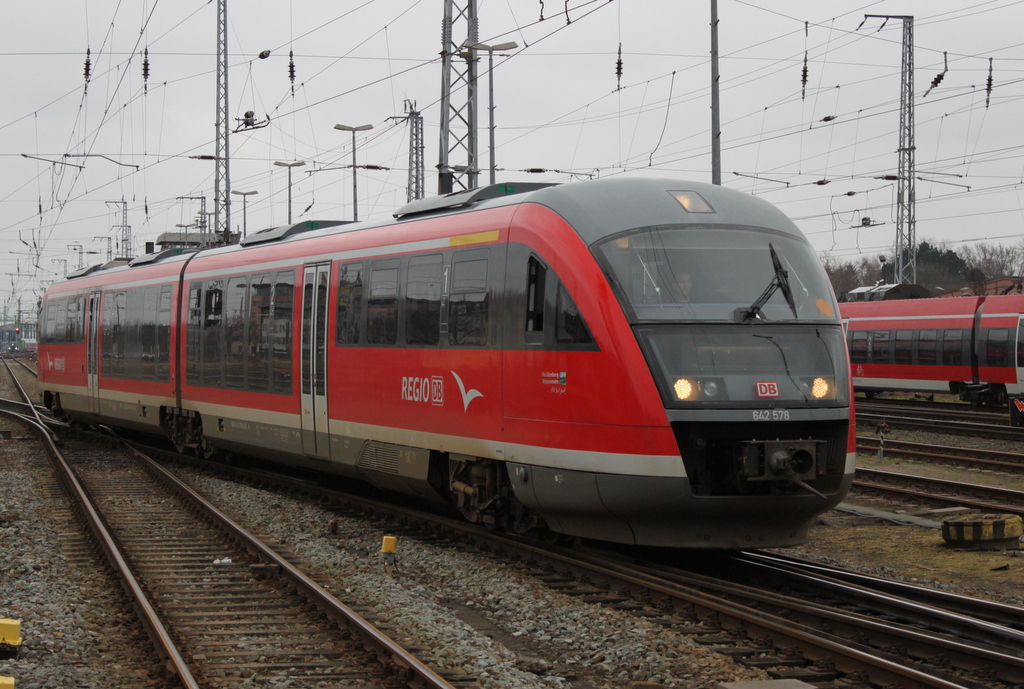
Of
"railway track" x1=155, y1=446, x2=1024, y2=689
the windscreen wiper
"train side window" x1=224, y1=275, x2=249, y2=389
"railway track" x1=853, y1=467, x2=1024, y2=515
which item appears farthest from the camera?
"train side window" x1=224, y1=275, x2=249, y2=389

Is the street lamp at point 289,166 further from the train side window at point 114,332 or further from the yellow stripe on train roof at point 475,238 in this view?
the yellow stripe on train roof at point 475,238

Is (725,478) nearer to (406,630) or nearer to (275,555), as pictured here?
(406,630)

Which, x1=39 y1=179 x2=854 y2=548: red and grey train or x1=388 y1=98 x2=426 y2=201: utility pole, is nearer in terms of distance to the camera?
x1=39 y1=179 x2=854 y2=548: red and grey train

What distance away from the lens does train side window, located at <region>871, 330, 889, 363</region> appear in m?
34.1

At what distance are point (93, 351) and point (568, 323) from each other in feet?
52.5

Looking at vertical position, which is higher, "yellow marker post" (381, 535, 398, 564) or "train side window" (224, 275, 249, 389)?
"train side window" (224, 275, 249, 389)

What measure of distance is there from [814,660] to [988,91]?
2548 centimetres

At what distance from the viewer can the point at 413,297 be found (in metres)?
11.3

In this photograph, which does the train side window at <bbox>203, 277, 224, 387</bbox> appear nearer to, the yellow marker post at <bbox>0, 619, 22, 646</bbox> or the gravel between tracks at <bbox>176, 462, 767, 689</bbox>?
the gravel between tracks at <bbox>176, 462, 767, 689</bbox>

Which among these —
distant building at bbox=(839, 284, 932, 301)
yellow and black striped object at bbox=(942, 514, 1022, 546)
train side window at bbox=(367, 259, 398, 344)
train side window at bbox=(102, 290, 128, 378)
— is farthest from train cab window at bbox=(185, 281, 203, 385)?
distant building at bbox=(839, 284, 932, 301)

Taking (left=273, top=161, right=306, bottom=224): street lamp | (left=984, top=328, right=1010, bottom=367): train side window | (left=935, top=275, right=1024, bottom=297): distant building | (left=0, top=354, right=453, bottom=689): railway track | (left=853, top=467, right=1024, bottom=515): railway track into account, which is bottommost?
(left=0, top=354, right=453, bottom=689): railway track

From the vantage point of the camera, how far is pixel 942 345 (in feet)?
105

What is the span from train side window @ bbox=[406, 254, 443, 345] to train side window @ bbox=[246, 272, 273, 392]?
3895mm

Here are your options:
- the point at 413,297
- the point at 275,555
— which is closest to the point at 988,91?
the point at 413,297
